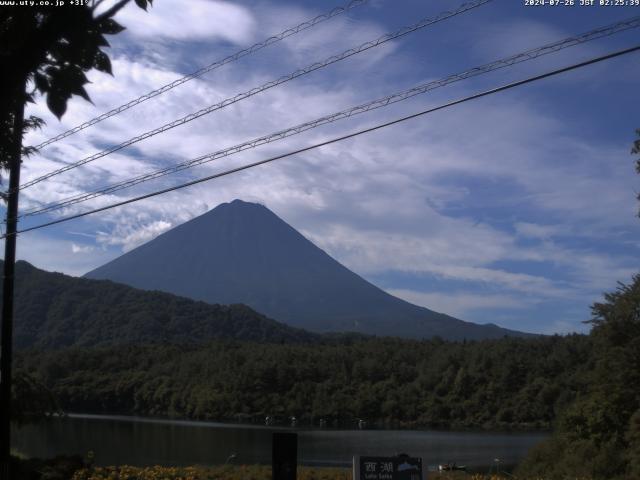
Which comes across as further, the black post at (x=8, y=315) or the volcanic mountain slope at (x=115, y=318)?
the volcanic mountain slope at (x=115, y=318)

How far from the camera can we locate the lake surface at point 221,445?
34.5 m

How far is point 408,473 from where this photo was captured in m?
8.48

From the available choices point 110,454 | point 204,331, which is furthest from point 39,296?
point 110,454

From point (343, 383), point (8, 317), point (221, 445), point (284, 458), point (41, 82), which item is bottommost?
point (221, 445)

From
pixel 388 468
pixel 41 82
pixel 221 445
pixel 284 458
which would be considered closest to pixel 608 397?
pixel 388 468

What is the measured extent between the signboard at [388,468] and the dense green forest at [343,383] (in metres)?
62.7

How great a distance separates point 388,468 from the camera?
333 inches

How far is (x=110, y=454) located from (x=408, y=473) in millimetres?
29329

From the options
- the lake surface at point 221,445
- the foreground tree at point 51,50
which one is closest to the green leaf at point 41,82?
the foreground tree at point 51,50

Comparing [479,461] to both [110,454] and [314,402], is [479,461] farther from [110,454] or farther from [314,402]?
[314,402]

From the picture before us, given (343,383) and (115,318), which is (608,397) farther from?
(115,318)

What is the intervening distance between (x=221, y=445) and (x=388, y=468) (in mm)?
36432

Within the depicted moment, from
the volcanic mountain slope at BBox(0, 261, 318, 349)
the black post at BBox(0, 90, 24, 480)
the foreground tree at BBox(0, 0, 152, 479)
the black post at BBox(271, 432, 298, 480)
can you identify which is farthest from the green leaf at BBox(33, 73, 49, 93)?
the volcanic mountain slope at BBox(0, 261, 318, 349)

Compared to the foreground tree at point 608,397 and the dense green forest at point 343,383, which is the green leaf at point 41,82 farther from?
the dense green forest at point 343,383
